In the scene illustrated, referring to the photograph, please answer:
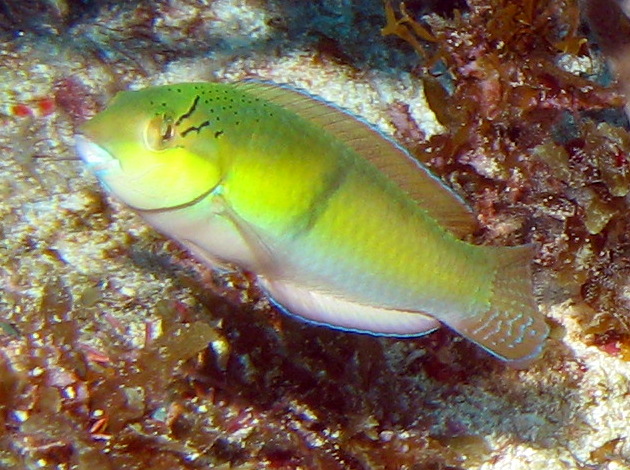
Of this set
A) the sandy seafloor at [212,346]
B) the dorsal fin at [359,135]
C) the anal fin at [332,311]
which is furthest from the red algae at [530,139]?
the anal fin at [332,311]

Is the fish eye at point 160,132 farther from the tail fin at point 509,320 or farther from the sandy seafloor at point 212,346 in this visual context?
the tail fin at point 509,320

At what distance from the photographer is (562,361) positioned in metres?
3.43

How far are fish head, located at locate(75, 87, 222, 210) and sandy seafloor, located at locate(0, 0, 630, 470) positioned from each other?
0.90 meters

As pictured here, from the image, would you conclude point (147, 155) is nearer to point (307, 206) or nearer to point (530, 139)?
point (307, 206)

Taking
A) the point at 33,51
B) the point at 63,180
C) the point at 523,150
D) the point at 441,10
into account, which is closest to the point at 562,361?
the point at 523,150

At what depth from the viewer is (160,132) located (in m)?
1.82

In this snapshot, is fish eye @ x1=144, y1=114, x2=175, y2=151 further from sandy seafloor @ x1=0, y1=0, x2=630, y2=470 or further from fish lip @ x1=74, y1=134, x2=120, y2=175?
sandy seafloor @ x1=0, y1=0, x2=630, y2=470

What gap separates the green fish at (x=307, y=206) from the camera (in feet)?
5.99

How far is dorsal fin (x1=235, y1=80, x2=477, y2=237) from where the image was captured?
204 centimetres

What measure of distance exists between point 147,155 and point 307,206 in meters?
0.47

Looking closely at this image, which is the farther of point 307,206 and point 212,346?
point 212,346

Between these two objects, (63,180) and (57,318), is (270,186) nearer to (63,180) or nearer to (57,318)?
(57,318)

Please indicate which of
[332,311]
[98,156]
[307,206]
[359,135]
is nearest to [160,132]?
[98,156]

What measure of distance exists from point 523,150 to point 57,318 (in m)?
2.17
